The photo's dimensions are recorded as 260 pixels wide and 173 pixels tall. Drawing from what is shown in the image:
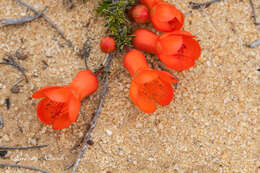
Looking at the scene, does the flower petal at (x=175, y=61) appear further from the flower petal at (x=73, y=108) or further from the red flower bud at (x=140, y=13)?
the flower petal at (x=73, y=108)

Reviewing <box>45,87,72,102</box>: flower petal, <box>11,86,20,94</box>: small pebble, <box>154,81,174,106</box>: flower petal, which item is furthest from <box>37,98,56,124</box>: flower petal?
<box>154,81,174,106</box>: flower petal

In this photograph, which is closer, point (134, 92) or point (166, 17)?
point (134, 92)

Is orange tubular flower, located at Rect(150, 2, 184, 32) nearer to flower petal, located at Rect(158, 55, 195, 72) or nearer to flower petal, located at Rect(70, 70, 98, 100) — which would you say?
flower petal, located at Rect(158, 55, 195, 72)

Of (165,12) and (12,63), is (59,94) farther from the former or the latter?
(165,12)

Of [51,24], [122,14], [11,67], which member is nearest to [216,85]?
[122,14]

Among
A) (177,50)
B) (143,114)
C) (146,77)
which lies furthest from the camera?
(143,114)

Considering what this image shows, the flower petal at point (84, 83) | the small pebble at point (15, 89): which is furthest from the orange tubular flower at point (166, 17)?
the small pebble at point (15, 89)

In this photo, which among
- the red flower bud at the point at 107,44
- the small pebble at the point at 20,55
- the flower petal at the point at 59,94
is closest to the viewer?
the flower petal at the point at 59,94

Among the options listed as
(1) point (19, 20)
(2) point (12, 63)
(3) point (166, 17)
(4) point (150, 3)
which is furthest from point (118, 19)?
(2) point (12, 63)
